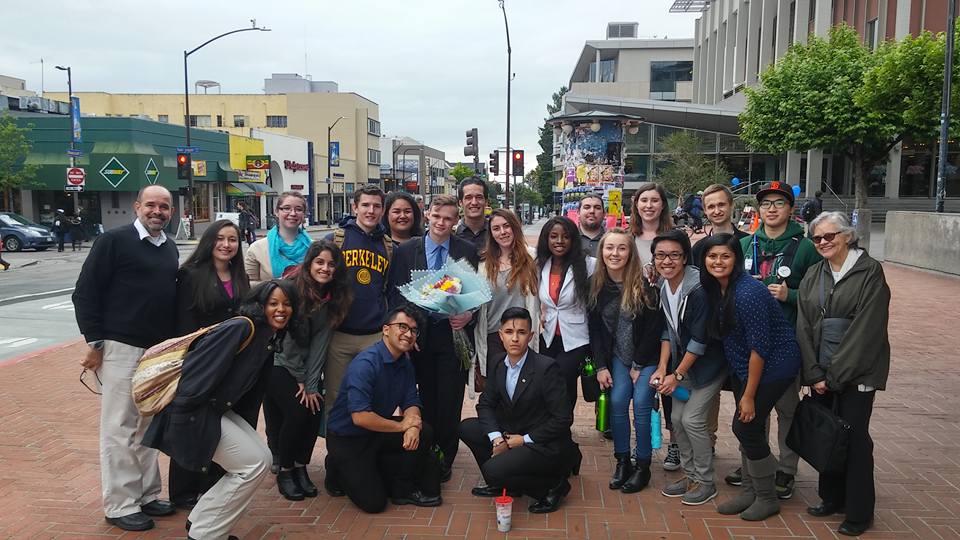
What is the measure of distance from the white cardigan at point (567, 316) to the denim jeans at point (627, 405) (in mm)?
287

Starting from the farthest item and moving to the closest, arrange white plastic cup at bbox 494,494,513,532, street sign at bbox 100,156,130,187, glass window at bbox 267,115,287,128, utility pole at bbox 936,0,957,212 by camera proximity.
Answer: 1. glass window at bbox 267,115,287,128
2. street sign at bbox 100,156,130,187
3. utility pole at bbox 936,0,957,212
4. white plastic cup at bbox 494,494,513,532

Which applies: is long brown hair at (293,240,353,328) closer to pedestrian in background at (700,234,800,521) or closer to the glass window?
pedestrian in background at (700,234,800,521)

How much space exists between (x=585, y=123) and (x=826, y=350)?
16533 mm

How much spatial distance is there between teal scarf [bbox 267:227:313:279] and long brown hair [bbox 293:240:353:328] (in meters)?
0.56

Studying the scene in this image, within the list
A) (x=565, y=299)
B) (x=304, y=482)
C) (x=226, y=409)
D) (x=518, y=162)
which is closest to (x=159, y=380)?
(x=226, y=409)

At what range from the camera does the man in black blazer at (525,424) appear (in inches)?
169

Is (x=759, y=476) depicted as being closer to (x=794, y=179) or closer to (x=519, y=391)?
(x=519, y=391)

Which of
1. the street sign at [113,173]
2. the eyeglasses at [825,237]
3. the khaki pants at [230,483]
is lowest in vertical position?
the khaki pants at [230,483]

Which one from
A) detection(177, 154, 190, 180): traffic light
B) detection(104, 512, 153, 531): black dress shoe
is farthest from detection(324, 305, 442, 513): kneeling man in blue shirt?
detection(177, 154, 190, 180): traffic light

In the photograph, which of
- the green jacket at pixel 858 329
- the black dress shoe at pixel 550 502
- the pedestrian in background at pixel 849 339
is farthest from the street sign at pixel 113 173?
the green jacket at pixel 858 329

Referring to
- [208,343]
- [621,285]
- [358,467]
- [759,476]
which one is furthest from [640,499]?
[208,343]

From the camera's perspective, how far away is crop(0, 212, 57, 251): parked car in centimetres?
2483

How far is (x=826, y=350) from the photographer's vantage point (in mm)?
4008

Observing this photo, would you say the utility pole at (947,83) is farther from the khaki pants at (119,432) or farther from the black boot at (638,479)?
the khaki pants at (119,432)
